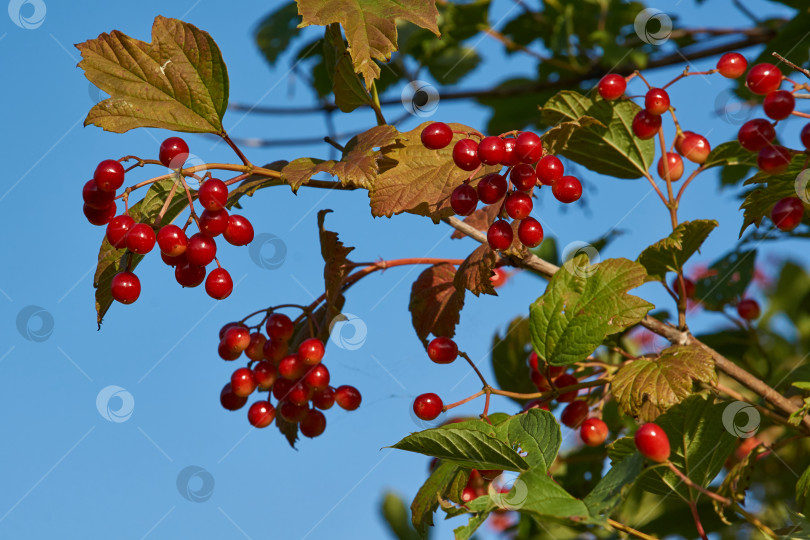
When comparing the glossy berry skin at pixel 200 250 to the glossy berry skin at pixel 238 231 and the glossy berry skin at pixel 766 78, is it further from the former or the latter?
the glossy berry skin at pixel 766 78

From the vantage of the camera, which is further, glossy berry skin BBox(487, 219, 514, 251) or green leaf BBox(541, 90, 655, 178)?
green leaf BBox(541, 90, 655, 178)

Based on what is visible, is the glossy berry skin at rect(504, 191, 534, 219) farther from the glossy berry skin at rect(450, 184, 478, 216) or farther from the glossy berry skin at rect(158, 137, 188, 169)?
the glossy berry skin at rect(158, 137, 188, 169)

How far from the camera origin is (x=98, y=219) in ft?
3.25

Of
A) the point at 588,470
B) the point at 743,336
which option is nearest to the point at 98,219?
the point at 588,470

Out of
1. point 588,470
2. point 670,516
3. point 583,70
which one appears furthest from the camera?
point 583,70

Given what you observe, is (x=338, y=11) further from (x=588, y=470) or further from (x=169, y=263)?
(x=588, y=470)

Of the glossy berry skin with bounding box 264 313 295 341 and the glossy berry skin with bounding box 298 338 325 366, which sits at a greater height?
the glossy berry skin with bounding box 264 313 295 341

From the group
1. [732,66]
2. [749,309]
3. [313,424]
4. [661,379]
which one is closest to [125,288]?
[313,424]

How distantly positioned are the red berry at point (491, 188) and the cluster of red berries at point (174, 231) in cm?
32

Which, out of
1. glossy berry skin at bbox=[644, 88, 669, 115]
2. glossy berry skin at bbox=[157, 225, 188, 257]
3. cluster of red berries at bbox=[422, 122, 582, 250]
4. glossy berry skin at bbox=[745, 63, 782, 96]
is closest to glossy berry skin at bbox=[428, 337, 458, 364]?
cluster of red berries at bbox=[422, 122, 582, 250]

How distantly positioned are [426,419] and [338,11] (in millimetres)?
602

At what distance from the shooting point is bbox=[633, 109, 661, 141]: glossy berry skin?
1.19m

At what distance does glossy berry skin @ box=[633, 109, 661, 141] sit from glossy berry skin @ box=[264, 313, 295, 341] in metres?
0.67

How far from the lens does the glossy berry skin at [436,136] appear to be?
101 centimetres
